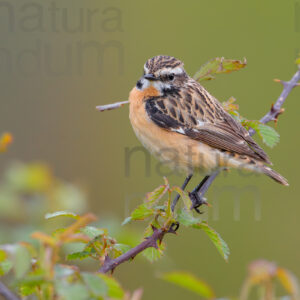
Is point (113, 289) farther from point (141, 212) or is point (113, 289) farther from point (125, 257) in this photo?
point (141, 212)

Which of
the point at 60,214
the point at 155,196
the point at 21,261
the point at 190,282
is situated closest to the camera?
the point at 190,282

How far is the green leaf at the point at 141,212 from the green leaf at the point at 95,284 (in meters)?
1.03

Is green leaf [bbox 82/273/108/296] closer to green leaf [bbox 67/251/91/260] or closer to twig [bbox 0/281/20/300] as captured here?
twig [bbox 0/281/20/300]

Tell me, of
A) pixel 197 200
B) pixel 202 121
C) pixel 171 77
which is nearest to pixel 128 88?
pixel 171 77

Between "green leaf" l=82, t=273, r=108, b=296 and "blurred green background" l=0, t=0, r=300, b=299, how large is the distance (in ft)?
20.8

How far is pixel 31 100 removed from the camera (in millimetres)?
10094

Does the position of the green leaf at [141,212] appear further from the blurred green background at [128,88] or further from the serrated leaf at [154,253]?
the blurred green background at [128,88]

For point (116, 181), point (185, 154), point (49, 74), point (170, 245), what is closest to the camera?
point (185, 154)

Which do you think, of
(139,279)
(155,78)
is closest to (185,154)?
(155,78)

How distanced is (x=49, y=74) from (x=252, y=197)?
4301mm

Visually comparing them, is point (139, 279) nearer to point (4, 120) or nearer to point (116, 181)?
point (116, 181)

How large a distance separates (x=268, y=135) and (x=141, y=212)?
5.82ft

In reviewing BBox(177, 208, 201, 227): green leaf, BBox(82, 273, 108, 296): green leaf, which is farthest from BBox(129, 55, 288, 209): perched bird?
BBox(82, 273, 108, 296): green leaf

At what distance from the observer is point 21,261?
5.78 feet
